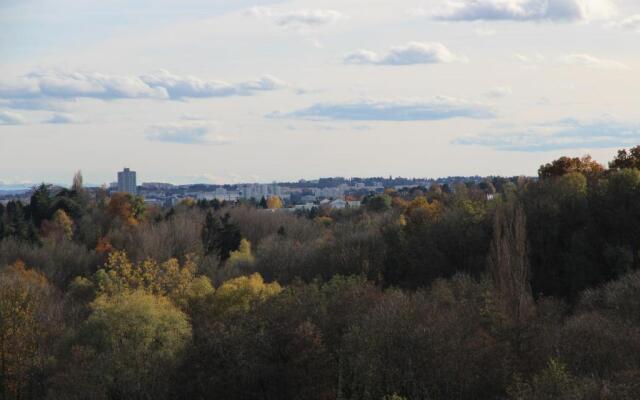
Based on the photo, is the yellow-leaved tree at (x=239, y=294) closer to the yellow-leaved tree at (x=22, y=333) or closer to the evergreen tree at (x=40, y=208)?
the yellow-leaved tree at (x=22, y=333)

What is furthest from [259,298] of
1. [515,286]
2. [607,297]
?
[607,297]

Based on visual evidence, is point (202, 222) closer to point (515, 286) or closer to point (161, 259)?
point (161, 259)

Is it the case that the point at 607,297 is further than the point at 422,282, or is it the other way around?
the point at 422,282

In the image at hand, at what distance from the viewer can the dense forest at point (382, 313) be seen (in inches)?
1486

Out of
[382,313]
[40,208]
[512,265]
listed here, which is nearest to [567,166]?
[512,265]

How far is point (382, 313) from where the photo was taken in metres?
41.2

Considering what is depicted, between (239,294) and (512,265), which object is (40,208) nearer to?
(239,294)

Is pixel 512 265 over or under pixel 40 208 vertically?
under

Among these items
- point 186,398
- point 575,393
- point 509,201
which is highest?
point 509,201

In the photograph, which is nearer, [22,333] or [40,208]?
[22,333]

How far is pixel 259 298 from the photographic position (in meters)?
51.2

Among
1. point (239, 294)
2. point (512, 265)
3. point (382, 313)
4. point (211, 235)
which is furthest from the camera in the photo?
point (211, 235)

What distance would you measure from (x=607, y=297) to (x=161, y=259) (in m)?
39.2

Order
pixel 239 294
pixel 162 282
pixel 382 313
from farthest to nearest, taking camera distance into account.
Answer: pixel 162 282 → pixel 239 294 → pixel 382 313
